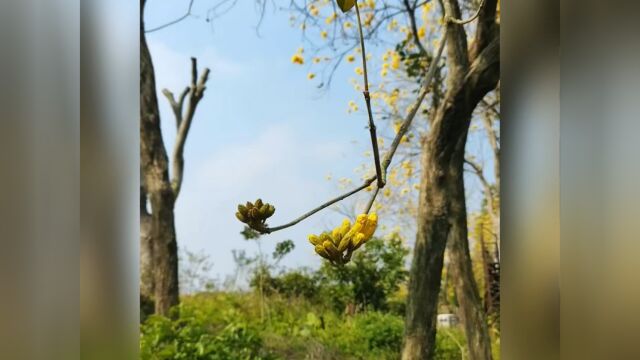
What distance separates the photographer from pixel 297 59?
1525 millimetres

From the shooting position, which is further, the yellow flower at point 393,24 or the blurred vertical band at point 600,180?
the yellow flower at point 393,24

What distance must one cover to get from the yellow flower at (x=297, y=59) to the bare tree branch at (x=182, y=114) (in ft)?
0.77

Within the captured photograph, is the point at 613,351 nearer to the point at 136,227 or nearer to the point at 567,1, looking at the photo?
the point at 567,1

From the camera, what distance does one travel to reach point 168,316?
5.26 feet

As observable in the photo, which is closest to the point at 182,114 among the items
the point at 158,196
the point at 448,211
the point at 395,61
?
the point at 158,196

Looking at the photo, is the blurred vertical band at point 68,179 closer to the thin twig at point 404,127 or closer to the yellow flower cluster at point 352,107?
the thin twig at point 404,127

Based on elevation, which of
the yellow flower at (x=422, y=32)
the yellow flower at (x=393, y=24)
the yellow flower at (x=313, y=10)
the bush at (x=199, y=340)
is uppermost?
the yellow flower at (x=313, y=10)

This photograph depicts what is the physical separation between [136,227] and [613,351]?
57 centimetres

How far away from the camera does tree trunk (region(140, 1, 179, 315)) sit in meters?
Answer: 1.62

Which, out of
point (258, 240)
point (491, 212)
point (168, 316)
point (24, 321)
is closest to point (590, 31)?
point (24, 321)

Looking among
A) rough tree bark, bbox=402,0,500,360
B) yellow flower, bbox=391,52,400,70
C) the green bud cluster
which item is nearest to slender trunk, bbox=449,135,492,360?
rough tree bark, bbox=402,0,500,360

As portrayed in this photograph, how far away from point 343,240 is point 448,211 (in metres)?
1.01

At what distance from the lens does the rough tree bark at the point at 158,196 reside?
1607mm

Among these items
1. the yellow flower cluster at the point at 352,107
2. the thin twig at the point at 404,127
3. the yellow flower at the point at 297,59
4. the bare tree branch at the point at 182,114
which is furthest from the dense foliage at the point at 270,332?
the thin twig at the point at 404,127
